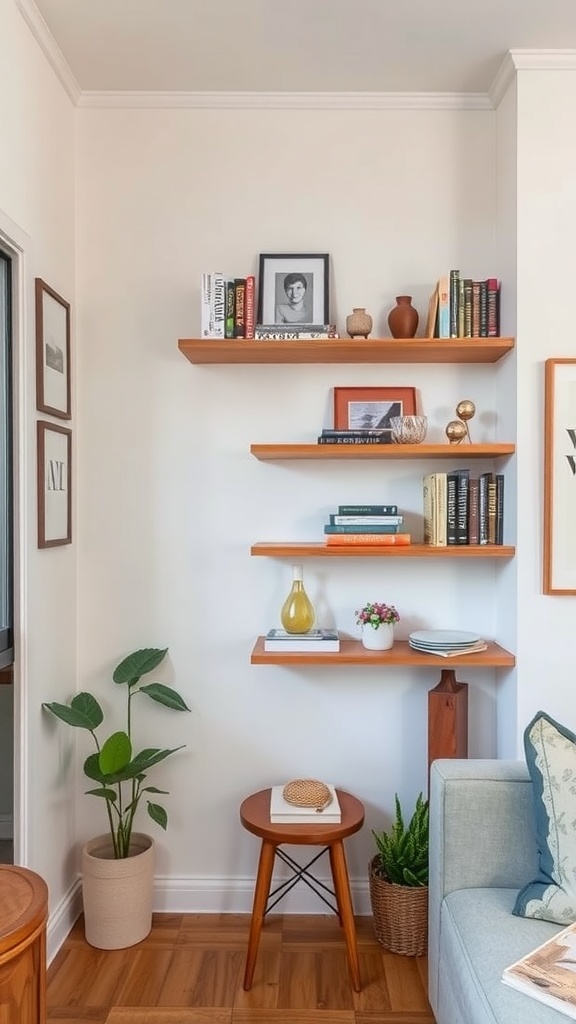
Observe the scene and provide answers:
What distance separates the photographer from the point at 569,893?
1563 millimetres

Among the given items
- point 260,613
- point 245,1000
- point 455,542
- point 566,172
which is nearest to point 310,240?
point 566,172

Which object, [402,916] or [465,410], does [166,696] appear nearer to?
[402,916]

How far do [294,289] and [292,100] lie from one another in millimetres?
632

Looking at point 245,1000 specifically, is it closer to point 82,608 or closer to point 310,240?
point 82,608

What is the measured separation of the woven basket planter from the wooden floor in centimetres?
4

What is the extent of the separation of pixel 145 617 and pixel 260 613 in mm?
390

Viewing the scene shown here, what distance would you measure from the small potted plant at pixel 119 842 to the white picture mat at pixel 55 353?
867 mm

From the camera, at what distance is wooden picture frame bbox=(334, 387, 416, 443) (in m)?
2.47

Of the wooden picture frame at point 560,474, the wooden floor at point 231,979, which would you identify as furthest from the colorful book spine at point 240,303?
the wooden floor at point 231,979

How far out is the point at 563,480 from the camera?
7.30ft

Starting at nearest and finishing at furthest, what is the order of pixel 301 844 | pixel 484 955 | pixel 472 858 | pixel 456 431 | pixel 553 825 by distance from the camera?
pixel 484 955
pixel 553 825
pixel 472 858
pixel 301 844
pixel 456 431

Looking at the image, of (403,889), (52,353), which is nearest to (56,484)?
(52,353)

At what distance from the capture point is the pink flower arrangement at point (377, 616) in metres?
2.32

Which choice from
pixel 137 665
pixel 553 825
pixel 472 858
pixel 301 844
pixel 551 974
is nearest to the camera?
pixel 551 974
